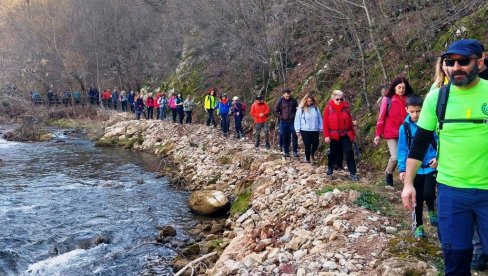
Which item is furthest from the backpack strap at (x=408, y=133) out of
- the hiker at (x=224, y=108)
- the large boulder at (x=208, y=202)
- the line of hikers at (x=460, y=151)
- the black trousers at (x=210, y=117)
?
the black trousers at (x=210, y=117)

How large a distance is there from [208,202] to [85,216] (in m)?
3.21

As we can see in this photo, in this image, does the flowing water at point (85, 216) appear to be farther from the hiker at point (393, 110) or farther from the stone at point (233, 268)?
the hiker at point (393, 110)

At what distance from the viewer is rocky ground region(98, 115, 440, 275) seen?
4.98 m

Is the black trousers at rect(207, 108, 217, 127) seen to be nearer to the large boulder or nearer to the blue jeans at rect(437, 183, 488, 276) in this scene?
the large boulder

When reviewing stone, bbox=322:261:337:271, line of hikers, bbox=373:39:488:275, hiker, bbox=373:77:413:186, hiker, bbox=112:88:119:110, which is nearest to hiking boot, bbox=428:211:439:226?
stone, bbox=322:261:337:271

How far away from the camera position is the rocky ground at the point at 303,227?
498cm

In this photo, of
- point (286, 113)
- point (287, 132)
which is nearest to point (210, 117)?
point (287, 132)

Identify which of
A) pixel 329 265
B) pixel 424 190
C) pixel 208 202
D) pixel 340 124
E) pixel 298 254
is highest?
pixel 340 124

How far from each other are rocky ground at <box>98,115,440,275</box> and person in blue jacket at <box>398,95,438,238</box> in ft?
1.24

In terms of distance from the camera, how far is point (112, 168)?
17406 mm

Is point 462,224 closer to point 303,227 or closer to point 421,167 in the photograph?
point 421,167

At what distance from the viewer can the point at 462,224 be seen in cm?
295

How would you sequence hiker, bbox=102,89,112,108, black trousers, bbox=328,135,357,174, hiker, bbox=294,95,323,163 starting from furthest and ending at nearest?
hiker, bbox=102,89,112,108
hiker, bbox=294,95,323,163
black trousers, bbox=328,135,357,174

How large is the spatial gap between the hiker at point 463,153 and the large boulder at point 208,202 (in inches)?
318
